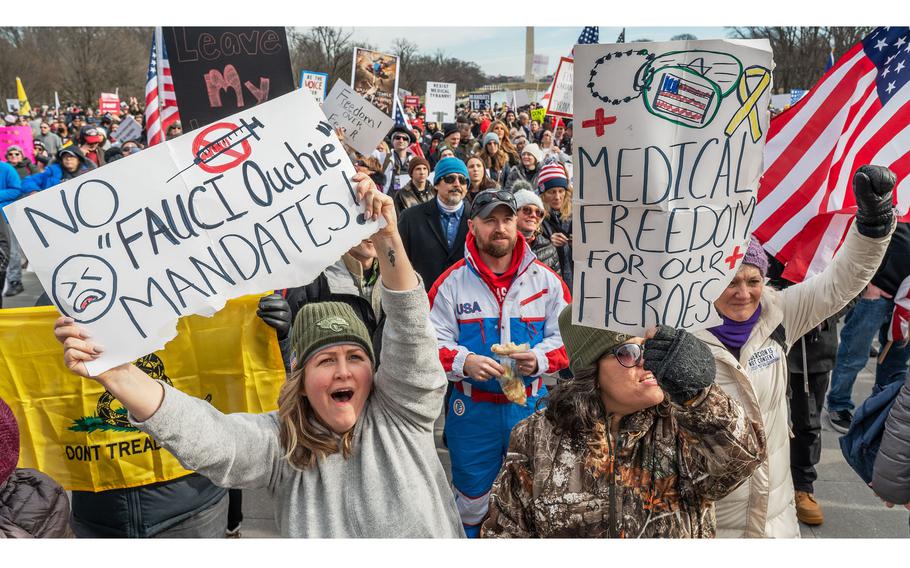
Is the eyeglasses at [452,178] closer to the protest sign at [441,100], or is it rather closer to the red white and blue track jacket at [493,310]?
the red white and blue track jacket at [493,310]

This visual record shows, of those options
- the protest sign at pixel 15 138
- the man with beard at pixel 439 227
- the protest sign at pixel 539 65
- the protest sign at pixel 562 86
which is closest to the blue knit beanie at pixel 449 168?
the man with beard at pixel 439 227

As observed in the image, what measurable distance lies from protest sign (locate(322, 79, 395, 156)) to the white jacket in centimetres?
437

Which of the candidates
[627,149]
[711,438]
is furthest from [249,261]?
[711,438]

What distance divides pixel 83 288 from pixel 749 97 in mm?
1877

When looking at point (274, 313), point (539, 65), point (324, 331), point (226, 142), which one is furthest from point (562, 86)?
point (539, 65)

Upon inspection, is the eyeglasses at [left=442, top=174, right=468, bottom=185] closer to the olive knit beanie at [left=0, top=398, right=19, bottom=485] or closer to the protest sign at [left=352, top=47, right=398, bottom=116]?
the protest sign at [left=352, top=47, right=398, bottom=116]

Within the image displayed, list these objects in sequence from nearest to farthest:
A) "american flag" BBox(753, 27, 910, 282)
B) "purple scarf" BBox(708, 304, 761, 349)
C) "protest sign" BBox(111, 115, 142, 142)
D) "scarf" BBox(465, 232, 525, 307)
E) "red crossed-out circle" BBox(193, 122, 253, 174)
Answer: "red crossed-out circle" BBox(193, 122, 253, 174) < "purple scarf" BBox(708, 304, 761, 349) < "american flag" BBox(753, 27, 910, 282) < "scarf" BBox(465, 232, 525, 307) < "protest sign" BBox(111, 115, 142, 142)

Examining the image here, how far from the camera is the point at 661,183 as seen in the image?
2041 mm

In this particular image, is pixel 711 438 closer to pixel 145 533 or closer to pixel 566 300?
pixel 566 300

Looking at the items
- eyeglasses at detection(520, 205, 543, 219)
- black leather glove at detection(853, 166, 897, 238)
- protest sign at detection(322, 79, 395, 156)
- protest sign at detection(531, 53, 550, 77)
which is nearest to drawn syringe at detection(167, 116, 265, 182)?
black leather glove at detection(853, 166, 897, 238)

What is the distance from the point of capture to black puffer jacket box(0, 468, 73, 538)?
1.89 m

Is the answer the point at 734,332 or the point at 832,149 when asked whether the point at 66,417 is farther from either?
the point at 832,149

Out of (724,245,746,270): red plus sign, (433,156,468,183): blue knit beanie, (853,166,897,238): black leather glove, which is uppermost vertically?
(853,166,897,238): black leather glove

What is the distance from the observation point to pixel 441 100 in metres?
15.6
